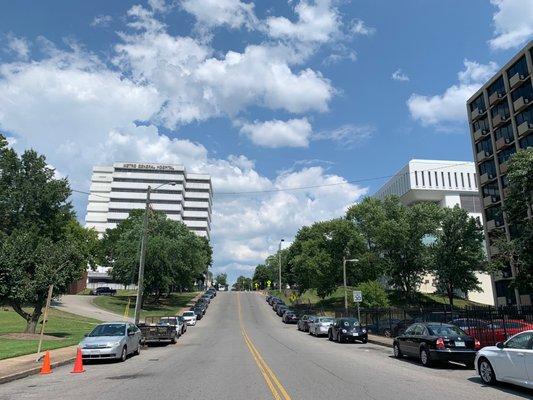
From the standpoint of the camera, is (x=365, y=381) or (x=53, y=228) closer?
(x=365, y=381)

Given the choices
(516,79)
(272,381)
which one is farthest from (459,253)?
(272,381)

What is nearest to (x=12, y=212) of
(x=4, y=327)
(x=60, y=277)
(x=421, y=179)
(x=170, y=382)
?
(x=4, y=327)

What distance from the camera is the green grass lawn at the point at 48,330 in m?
18.9

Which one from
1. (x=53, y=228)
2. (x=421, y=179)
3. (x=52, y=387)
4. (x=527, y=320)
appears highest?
(x=421, y=179)

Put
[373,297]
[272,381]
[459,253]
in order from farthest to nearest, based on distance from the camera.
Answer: [459,253] → [373,297] → [272,381]

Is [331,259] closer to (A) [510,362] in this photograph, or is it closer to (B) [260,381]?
(B) [260,381]

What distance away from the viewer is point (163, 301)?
74125mm

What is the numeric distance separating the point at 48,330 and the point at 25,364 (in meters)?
17.1

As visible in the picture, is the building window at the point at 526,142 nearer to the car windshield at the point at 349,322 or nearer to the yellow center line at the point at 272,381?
the car windshield at the point at 349,322

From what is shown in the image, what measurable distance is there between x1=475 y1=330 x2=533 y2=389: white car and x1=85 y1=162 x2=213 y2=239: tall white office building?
148 m

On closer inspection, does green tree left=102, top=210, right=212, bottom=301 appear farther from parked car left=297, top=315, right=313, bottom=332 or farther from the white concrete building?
the white concrete building

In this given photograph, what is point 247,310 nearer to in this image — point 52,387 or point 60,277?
point 60,277

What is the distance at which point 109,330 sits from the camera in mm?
18594

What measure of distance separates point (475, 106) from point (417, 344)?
193 ft
